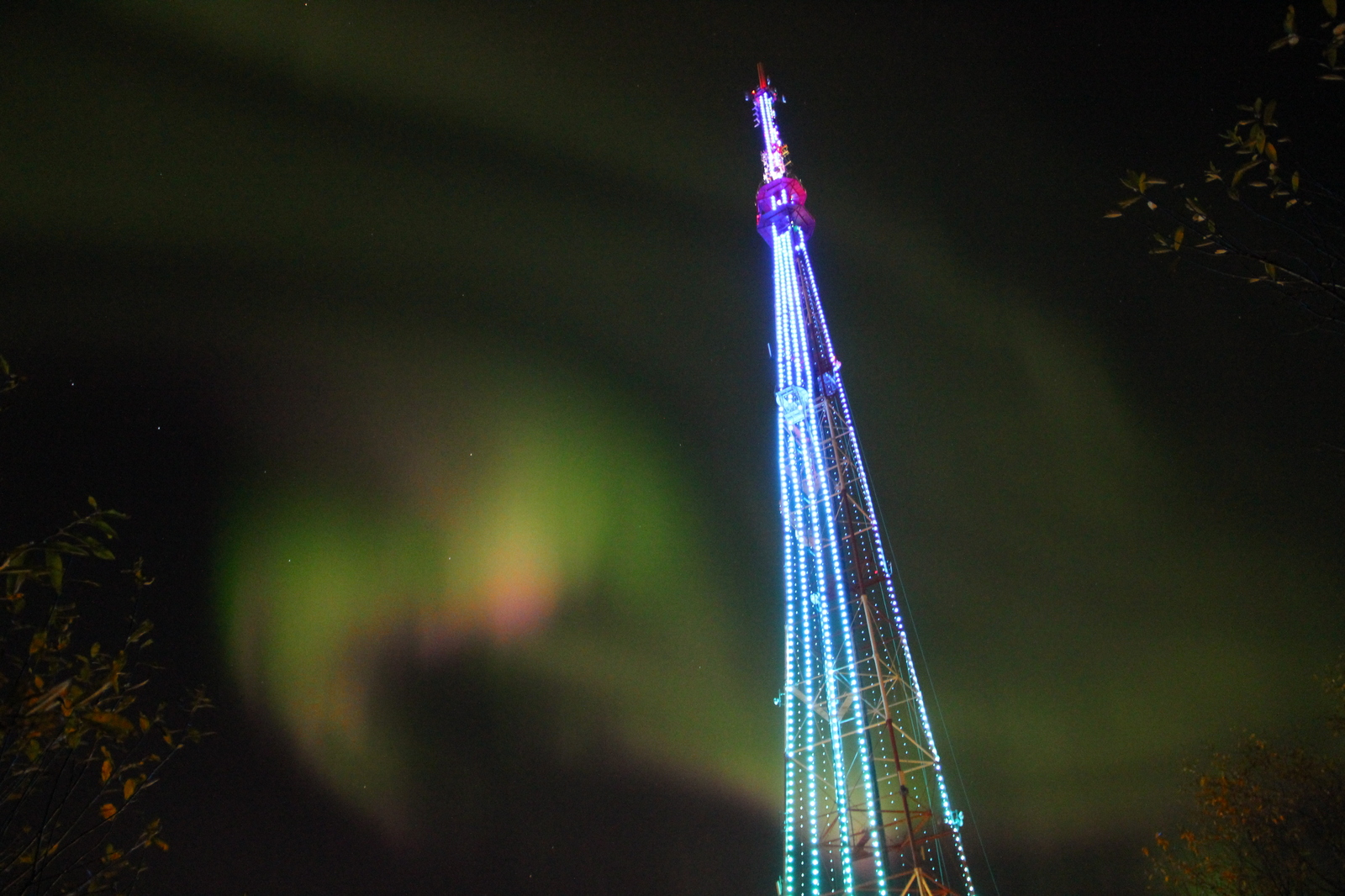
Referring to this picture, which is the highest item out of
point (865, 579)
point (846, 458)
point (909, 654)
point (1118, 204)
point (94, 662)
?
point (1118, 204)

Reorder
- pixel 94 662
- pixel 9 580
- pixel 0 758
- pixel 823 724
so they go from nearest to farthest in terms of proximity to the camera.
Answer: pixel 9 580, pixel 0 758, pixel 94 662, pixel 823 724

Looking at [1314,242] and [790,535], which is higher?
[1314,242]

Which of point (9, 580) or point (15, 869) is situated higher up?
point (9, 580)

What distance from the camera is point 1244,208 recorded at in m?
4.16

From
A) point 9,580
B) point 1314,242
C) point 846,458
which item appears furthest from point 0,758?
point 846,458

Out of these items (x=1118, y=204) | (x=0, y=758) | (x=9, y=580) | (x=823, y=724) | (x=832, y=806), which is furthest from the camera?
(x=823, y=724)

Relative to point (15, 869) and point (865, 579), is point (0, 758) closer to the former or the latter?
point (15, 869)

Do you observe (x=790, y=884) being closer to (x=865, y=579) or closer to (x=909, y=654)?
(x=909, y=654)

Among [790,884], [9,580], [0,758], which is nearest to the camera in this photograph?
[9,580]

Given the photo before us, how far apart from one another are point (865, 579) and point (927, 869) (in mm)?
5830

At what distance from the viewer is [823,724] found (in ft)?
53.7

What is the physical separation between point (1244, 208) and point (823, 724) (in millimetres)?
14255

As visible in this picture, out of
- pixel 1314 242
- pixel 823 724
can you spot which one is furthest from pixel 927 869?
pixel 1314 242

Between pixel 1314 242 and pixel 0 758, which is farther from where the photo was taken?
pixel 1314 242
